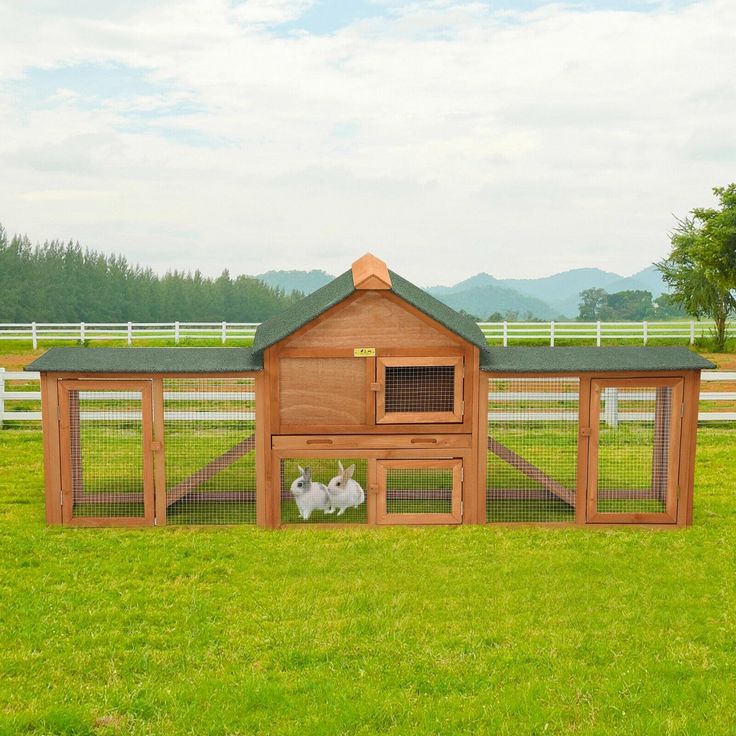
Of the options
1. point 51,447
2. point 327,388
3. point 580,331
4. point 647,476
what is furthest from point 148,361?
point 580,331

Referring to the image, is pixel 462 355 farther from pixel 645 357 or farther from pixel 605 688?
pixel 605 688

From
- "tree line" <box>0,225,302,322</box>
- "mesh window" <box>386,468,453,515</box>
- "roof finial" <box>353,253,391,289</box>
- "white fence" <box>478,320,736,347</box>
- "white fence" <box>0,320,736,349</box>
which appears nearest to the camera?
"roof finial" <box>353,253,391,289</box>

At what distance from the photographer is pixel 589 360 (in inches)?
331

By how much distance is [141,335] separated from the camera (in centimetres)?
2772

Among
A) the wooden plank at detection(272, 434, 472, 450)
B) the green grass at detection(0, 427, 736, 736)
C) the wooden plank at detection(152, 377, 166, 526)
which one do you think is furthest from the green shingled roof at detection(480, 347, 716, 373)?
the wooden plank at detection(152, 377, 166, 526)

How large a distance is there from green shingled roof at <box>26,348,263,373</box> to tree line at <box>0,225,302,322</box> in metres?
41.1

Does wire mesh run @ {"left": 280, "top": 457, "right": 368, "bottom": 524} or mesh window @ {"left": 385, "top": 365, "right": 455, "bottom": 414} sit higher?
mesh window @ {"left": 385, "top": 365, "right": 455, "bottom": 414}

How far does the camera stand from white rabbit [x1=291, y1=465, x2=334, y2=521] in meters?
8.53

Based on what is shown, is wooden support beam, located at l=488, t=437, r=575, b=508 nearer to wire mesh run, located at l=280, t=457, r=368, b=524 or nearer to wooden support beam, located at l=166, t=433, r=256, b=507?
wire mesh run, located at l=280, t=457, r=368, b=524

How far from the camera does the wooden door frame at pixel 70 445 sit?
8.31 meters

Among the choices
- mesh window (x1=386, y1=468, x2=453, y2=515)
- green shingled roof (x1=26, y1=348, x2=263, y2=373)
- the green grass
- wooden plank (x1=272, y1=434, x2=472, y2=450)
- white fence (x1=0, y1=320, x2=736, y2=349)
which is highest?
green shingled roof (x1=26, y1=348, x2=263, y2=373)

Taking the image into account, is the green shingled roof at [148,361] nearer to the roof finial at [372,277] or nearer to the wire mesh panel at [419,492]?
the roof finial at [372,277]

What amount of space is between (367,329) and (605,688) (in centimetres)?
415

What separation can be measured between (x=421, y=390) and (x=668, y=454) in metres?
2.51
